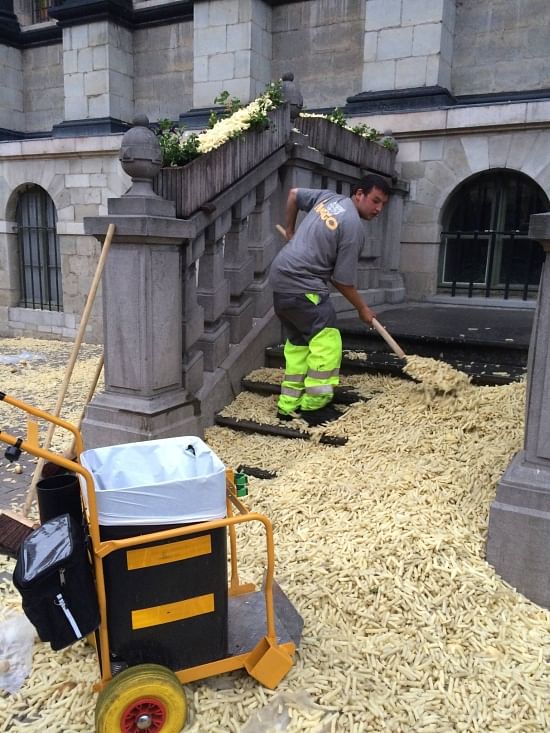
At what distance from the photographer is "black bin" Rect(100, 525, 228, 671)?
7.73 feet

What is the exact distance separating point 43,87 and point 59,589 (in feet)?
48.2

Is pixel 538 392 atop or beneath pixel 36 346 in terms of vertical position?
atop

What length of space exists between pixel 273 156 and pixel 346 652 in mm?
4377

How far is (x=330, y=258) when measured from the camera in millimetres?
5109

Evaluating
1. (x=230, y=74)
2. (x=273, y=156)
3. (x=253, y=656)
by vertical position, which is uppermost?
(x=230, y=74)

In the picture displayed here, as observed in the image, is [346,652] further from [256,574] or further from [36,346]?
[36,346]

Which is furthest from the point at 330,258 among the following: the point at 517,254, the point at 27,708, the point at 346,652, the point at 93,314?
the point at 93,314

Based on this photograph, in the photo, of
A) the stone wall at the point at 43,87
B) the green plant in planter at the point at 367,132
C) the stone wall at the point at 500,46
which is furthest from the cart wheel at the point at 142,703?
the stone wall at the point at 43,87

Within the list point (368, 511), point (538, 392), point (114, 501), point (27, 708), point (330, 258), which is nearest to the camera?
point (114, 501)

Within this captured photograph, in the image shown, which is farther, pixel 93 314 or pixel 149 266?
pixel 93 314

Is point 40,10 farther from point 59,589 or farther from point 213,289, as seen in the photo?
point 59,589

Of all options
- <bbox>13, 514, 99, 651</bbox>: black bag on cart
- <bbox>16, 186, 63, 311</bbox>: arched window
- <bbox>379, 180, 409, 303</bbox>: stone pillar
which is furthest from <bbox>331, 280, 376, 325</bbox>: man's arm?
<bbox>16, 186, 63, 311</bbox>: arched window

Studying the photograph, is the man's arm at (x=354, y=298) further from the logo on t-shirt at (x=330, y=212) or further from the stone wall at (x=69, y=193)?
the stone wall at (x=69, y=193)

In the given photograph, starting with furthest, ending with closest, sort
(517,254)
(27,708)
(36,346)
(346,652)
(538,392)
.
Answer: (36,346)
(517,254)
(538,392)
(346,652)
(27,708)
